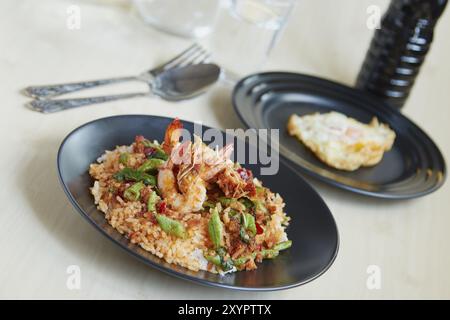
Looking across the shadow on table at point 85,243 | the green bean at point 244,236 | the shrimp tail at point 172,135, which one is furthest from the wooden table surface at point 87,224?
the shrimp tail at point 172,135

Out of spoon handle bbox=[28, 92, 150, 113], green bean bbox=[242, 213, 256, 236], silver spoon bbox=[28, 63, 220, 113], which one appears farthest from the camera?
silver spoon bbox=[28, 63, 220, 113]

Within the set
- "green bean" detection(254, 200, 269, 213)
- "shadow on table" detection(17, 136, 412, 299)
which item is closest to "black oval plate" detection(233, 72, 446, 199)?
"green bean" detection(254, 200, 269, 213)

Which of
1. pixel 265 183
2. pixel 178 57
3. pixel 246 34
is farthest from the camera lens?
pixel 246 34

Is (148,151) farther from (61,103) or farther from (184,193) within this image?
(61,103)

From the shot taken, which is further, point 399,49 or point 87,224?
point 399,49

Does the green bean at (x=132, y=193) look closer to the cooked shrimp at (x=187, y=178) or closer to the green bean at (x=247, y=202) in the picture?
the cooked shrimp at (x=187, y=178)

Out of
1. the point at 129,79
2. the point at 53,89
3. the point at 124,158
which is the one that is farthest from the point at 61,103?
the point at 124,158

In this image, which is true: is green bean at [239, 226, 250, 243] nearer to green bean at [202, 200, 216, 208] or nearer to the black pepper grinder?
green bean at [202, 200, 216, 208]
